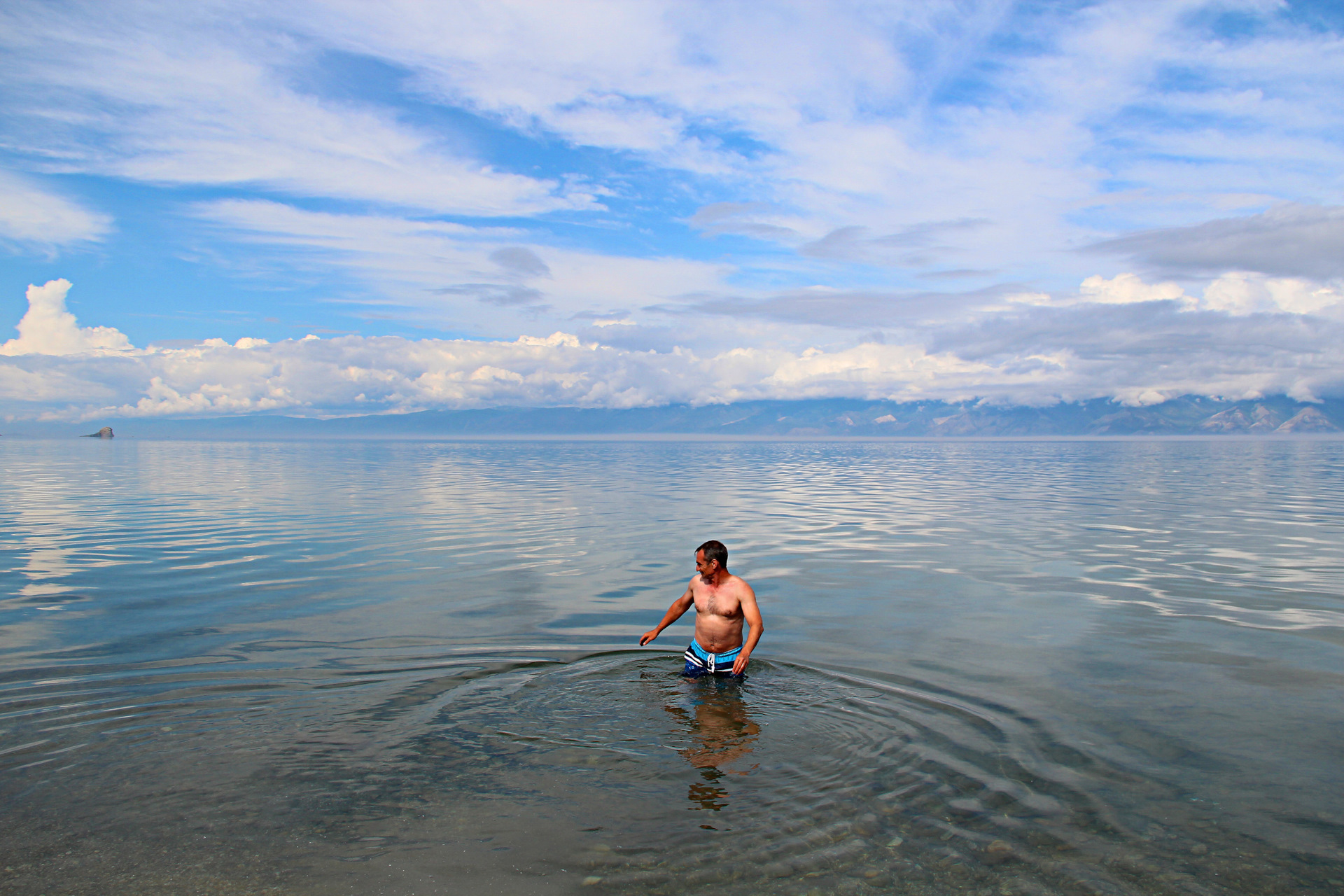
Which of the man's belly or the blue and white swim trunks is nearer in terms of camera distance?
the man's belly

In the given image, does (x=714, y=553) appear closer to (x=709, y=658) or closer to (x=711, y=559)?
(x=711, y=559)

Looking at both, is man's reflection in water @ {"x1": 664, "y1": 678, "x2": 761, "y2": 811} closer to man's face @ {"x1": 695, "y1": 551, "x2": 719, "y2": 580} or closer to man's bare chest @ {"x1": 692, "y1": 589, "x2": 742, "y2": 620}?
man's bare chest @ {"x1": 692, "y1": 589, "x2": 742, "y2": 620}

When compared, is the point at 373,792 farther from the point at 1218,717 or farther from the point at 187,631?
the point at 1218,717

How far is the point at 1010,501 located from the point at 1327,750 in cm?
3565

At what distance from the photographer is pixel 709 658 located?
39.4 ft

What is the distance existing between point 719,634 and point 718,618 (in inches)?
10.1

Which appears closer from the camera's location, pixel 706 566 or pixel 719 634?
pixel 706 566

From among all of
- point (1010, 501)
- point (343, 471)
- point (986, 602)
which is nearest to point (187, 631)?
point (986, 602)

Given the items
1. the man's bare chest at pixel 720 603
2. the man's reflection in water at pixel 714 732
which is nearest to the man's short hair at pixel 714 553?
the man's bare chest at pixel 720 603

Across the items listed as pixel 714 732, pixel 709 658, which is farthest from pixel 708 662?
pixel 714 732

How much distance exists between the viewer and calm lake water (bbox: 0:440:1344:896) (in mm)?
6957

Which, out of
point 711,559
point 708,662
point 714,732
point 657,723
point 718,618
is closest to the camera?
point 714,732

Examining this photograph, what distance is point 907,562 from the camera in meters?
23.7

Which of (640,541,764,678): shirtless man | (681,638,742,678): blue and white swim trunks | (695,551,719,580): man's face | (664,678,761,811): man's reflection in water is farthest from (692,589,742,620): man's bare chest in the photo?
(664,678,761,811): man's reflection in water
